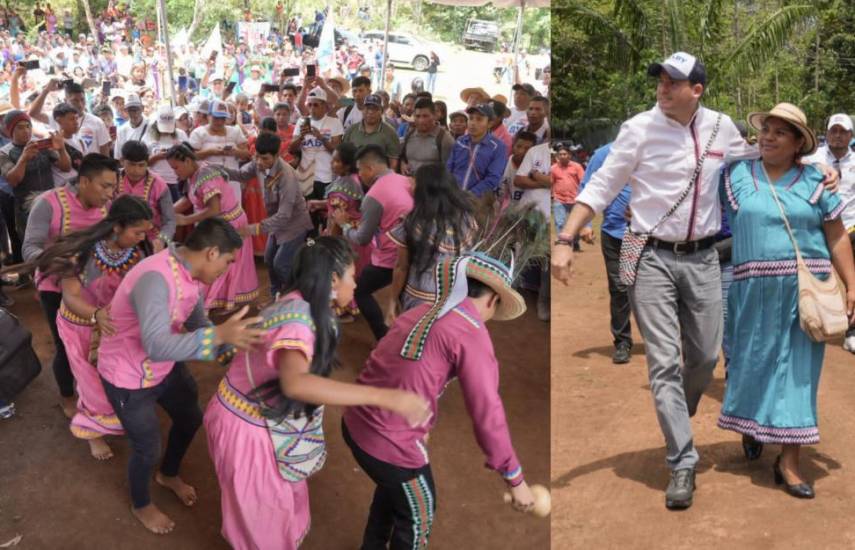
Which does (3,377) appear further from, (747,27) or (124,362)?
(747,27)

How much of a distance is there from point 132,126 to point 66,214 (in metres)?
1.14

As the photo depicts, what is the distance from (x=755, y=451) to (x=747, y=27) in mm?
6843

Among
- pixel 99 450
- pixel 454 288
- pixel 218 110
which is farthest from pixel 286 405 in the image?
pixel 218 110

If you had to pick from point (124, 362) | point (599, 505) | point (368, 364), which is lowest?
point (599, 505)

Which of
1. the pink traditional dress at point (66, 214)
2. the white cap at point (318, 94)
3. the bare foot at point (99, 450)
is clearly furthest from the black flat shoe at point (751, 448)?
the white cap at point (318, 94)

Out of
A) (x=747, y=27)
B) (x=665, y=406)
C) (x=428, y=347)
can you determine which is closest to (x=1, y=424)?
(x=428, y=347)

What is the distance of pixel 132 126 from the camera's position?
147 inches

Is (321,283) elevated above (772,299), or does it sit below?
above

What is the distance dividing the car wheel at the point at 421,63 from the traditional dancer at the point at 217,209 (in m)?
1.02

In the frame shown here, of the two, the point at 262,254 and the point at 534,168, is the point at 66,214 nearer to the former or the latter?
the point at 262,254

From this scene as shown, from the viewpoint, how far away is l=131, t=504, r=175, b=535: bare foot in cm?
244

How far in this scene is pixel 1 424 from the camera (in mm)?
2908

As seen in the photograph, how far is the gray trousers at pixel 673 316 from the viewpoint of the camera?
268 centimetres

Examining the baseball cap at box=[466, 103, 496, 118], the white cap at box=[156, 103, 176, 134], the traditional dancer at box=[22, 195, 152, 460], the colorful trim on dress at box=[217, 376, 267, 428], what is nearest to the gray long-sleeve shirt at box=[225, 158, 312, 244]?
the white cap at box=[156, 103, 176, 134]
